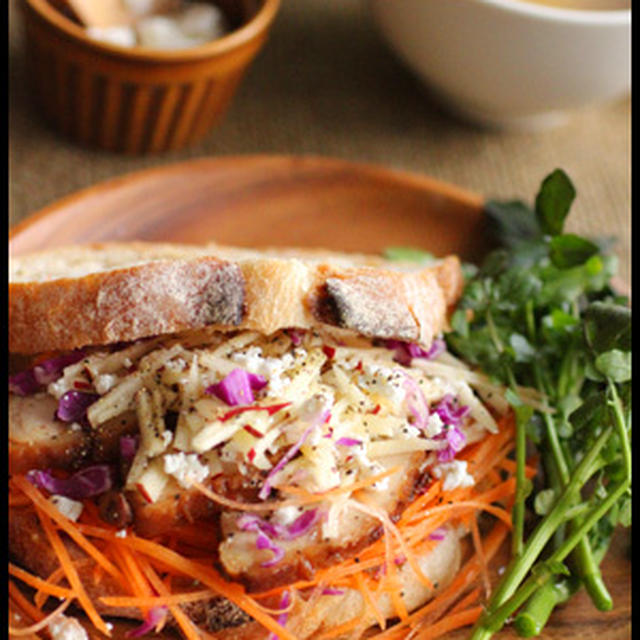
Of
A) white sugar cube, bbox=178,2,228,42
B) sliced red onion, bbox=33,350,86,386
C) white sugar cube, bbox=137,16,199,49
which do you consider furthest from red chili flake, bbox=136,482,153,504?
white sugar cube, bbox=178,2,228,42

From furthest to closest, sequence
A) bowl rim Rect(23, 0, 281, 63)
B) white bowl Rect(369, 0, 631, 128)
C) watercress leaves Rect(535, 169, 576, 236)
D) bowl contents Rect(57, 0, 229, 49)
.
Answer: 1. bowl contents Rect(57, 0, 229, 49)
2. white bowl Rect(369, 0, 631, 128)
3. bowl rim Rect(23, 0, 281, 63)
4. watercress leaves Rect(535, 169, 576, 236)

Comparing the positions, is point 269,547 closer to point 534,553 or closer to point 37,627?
point 37,627

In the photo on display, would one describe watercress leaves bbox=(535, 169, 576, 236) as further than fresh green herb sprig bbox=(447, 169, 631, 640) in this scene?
Yes

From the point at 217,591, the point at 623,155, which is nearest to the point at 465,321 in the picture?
the point at 217,591

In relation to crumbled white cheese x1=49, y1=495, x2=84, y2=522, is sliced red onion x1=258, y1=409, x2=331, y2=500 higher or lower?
higher

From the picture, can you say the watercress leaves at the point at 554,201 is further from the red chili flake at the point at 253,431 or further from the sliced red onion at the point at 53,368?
the sliced red onion at the point at 53,368

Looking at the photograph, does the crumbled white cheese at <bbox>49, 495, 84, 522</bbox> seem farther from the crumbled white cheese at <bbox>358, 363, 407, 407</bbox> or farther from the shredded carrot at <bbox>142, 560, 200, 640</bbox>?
the crumbled white cheese at <bbox>358, 363, 407, 407</bbox>
